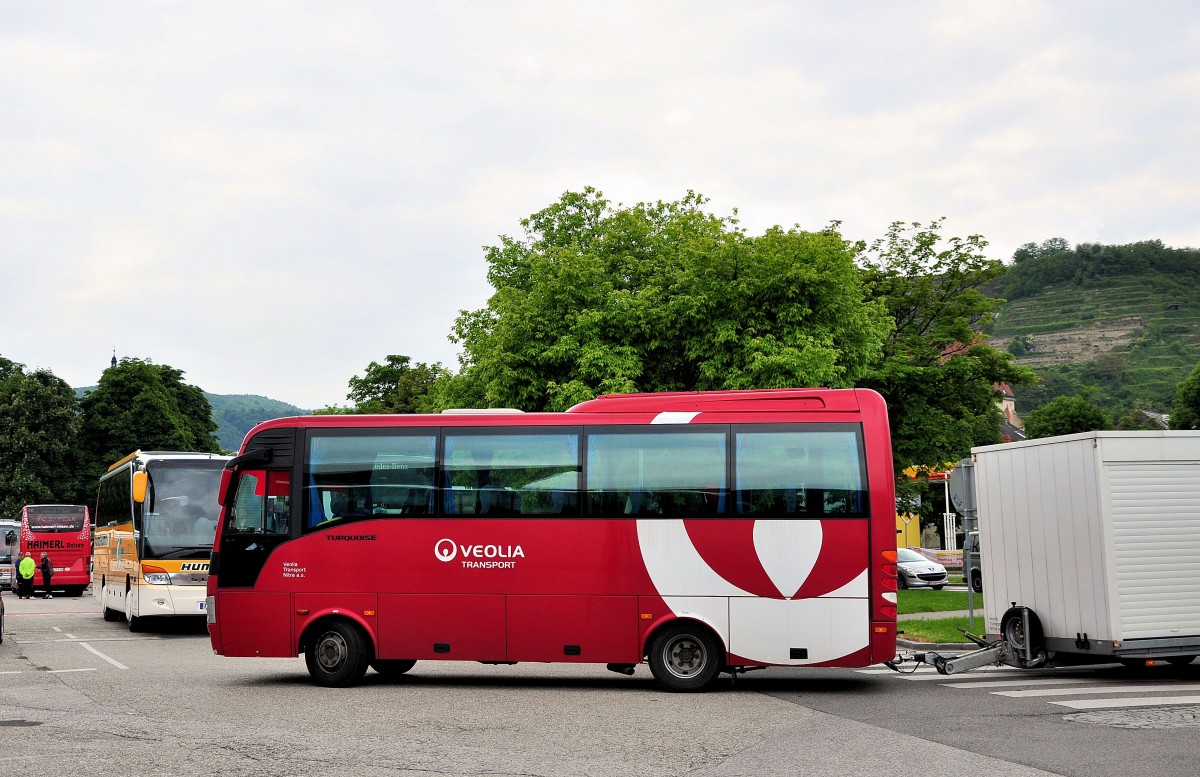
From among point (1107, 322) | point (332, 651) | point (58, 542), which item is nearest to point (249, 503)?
point (332, 651)

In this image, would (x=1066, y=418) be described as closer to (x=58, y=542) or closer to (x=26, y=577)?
(x=58, y=542)

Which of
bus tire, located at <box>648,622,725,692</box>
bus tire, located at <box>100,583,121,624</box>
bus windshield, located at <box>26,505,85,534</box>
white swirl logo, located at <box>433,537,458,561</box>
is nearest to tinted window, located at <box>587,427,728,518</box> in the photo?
bus tire, located at <box>648,622,725,692</box>

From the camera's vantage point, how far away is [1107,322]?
6491 inches

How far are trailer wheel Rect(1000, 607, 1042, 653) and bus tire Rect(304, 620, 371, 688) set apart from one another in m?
8.10

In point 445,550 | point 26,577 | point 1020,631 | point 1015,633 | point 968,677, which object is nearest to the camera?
point 445,550

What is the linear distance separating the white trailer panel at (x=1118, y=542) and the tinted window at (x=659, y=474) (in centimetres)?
424

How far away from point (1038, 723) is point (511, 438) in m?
6.62

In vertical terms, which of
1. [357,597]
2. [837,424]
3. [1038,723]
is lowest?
[1038,723]

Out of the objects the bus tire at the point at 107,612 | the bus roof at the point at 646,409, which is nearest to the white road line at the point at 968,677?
the bus roof at the point at 646,409

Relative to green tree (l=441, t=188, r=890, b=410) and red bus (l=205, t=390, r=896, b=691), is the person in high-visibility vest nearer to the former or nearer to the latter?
green tree (l=441, t=188, r=890, b=410)

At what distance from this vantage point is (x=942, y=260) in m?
42.1

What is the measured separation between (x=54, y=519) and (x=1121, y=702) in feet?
136

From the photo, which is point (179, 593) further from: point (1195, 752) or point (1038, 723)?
point (1195, 752)

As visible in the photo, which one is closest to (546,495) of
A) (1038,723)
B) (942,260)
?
(1038,723)
